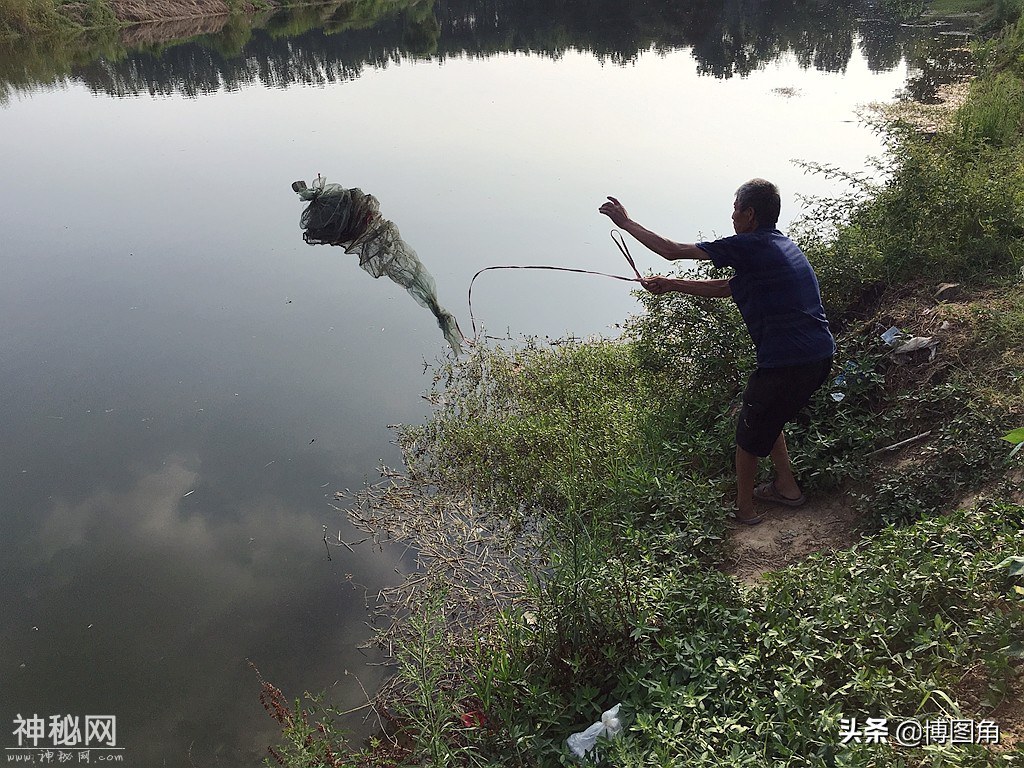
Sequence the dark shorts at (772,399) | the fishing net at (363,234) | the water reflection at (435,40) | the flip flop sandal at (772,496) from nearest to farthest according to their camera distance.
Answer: the dark shorts at (772,399), the flip flop sandal at (772,496), the fishing net at (363,234), the water reflection at (435,40)

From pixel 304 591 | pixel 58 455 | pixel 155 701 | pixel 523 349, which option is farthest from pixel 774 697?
pixel 58 455

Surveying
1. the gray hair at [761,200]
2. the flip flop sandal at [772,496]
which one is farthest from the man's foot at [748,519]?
the gray hair at [761,200]

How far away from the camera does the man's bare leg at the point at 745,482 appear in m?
3.05

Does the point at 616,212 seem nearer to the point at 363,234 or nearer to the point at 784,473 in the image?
the point at 784,473

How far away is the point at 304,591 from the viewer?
344 centimetres

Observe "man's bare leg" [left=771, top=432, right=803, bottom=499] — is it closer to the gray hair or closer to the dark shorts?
the dark shorts

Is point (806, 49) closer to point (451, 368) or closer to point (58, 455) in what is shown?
point (451, 368)

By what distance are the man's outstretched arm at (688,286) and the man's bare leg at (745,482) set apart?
714 millimetres

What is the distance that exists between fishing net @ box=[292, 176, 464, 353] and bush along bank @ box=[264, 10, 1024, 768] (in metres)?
0.79

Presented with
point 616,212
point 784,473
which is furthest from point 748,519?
point 616,212

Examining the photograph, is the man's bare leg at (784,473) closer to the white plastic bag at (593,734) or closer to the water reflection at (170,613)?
the white plastic bag at (593,734)

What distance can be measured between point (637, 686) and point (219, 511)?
274 centimetres

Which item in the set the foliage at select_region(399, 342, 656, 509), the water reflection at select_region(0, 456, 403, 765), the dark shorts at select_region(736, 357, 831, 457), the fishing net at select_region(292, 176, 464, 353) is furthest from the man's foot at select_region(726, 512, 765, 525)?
the fishing net at select_region(292, 176, 464, 353)

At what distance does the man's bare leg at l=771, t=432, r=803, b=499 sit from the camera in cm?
313
